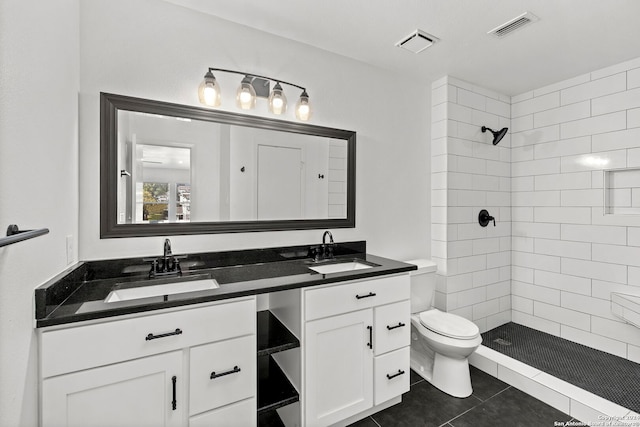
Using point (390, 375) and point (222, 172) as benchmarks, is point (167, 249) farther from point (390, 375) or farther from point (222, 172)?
point (390, 375)

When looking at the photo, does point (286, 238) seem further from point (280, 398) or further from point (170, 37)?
point (170, 37)

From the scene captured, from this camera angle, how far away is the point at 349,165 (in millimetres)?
2252

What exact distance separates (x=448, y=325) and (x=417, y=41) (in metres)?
1.96

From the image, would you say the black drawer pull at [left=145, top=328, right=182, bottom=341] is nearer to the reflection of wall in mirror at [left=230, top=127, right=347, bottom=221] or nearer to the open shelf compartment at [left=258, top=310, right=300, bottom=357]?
the open shelf compartment at [left=258, top=310, right=300, bottom=357]

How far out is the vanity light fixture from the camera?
5.51 ft

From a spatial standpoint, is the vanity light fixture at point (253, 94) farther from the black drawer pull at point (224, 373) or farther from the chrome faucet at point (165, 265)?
the black drawer pull at point (224, 373)

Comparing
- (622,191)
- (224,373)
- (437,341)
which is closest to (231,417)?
(224,373)

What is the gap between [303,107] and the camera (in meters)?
1.99

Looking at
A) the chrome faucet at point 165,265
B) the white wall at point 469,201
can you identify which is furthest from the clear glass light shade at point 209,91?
the white wall at point 469,201

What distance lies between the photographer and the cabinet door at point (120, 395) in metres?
1.01

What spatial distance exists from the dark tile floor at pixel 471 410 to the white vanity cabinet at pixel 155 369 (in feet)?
2.92

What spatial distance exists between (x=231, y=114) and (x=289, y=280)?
3.50 ft

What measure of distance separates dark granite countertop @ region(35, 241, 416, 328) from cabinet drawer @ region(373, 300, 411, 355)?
0.23 m

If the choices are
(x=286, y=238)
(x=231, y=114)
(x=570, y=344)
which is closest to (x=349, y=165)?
(x=286, y=238)
